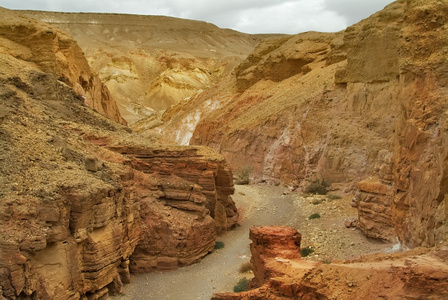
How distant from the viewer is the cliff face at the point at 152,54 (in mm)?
66375

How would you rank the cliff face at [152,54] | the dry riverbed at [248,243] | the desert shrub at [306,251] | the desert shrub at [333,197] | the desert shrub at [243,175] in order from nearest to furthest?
1. the dry riverbed at [248,243]
2. the desert shrub at [306,251]
3. the desert shrub at [333,197]
4. the desert shrub at [243,175]
5. the cliff face at [152,54]

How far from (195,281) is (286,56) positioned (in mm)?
24675

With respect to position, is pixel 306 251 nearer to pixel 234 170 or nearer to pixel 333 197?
pixel 333 197

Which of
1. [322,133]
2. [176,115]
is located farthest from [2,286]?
[176,115]

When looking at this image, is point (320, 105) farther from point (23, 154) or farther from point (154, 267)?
point (23, 154)

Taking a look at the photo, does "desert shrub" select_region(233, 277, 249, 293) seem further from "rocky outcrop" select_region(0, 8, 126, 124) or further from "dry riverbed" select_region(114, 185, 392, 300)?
"rocky outcrop" select_region(0, 8, 126, 124)

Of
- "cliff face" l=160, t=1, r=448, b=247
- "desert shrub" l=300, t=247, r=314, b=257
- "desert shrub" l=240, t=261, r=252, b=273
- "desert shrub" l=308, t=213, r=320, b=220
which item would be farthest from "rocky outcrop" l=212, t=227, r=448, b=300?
"desert shrub" l=308, t=213, r=320, b=220

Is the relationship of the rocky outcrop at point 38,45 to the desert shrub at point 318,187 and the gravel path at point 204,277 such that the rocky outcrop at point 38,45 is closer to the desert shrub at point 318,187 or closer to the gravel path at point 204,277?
the gravel path at point 204,277

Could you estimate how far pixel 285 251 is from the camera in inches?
381

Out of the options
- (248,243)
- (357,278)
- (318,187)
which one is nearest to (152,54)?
(318,187)

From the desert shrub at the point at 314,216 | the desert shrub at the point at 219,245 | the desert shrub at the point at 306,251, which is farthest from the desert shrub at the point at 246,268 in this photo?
the desert shrub at the point at 314,216

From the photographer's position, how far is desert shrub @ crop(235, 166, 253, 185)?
27.6 metres

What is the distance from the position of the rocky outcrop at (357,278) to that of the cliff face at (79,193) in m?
3.84

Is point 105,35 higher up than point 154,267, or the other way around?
point 105,35
